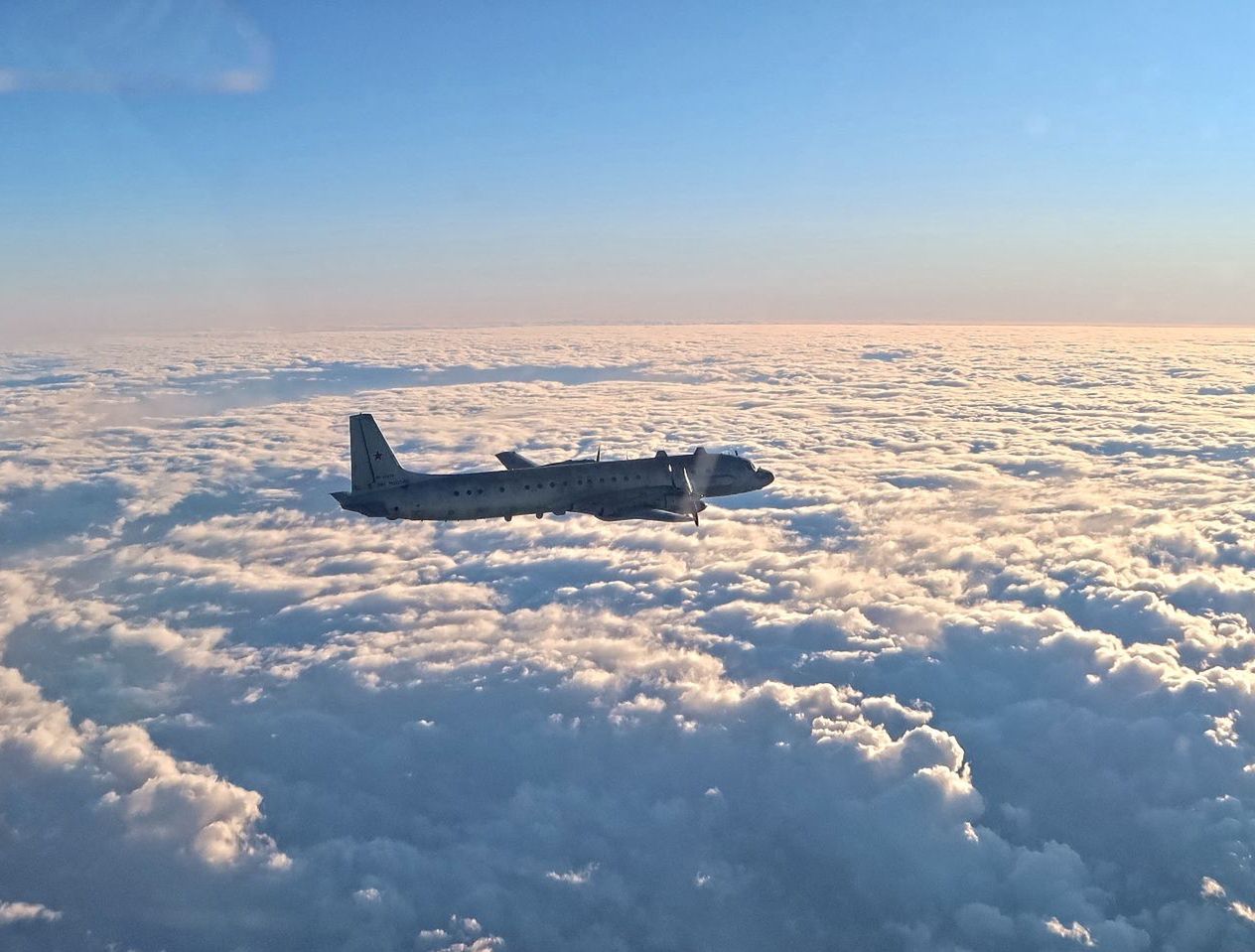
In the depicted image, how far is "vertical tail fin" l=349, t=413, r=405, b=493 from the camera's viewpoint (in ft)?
215

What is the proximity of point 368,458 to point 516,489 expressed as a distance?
14213 mm

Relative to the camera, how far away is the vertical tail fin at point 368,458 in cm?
6550

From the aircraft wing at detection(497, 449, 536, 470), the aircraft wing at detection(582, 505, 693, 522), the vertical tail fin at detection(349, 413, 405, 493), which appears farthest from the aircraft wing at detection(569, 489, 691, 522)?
the vertical tail fin at detection(349, 413, 405, 493)

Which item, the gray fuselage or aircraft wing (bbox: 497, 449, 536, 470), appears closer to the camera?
the gray fuselage

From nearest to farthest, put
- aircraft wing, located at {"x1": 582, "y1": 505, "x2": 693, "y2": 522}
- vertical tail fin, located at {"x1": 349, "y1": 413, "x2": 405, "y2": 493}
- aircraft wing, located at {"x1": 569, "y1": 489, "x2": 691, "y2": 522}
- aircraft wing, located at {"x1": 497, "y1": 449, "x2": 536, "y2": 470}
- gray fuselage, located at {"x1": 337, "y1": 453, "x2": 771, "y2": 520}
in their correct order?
vertical tail fin, located at {"x1": 349, "y1": 413, "x2": 405, "y2": 493}, gray fuselage, located at {"x1": 337, "y1": 453, "x2": 771, "y2": 520}, aircraft wing, located at {"x1": 582, "y1": 505, "x2": 693, "y2": 522}, aircraft wing, located at {"x1": 569, "y1": 489, "x2": 691, "y2": 522}, aircraft wing, located at {"x1": 497, "y1": 449, "x2": 536, "y2": 470}

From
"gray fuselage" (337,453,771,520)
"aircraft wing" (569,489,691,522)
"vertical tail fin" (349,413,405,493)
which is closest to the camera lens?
"vertical tail fin" (349,413,405,493)

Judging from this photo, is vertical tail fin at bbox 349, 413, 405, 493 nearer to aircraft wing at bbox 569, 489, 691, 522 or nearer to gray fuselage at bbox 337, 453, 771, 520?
gray fuselage at bbox 337, 453, 771, 520

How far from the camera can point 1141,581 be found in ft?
398

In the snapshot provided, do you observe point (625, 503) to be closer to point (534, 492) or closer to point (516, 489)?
point (534, 492)

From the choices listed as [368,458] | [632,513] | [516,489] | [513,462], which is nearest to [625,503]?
[632,513]

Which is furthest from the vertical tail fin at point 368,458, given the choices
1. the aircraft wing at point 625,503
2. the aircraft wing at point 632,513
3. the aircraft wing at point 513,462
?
the aircraft wing at point 632,513

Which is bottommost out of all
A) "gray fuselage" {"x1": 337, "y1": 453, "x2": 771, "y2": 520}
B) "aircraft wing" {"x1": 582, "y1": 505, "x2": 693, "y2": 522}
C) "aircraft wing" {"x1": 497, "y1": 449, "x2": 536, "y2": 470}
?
"aircraft wing" {"x1": 582, "y1": 505, "x2": 693, "y2": 522}

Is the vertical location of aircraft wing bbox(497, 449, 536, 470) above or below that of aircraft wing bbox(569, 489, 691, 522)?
above

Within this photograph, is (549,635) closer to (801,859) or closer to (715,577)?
(715,577)
